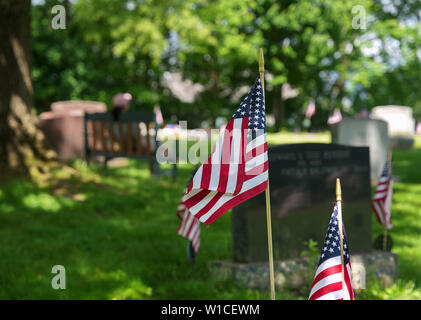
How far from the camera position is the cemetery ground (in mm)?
5633

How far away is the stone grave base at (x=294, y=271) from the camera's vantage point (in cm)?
582

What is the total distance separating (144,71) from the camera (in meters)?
35.3

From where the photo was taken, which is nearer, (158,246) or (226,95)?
(158,246)

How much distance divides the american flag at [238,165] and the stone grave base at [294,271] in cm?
214

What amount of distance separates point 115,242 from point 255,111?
163 inches

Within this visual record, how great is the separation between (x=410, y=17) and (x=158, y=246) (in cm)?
3998

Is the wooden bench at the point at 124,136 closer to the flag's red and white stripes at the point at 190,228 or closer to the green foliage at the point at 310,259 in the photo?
the flag's red and white stripes at the point at 190,228

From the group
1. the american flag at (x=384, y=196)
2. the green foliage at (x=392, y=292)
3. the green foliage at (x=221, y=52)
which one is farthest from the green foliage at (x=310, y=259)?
the green foliage at (x=221, y=52)

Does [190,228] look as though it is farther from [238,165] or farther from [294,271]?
[238,165]

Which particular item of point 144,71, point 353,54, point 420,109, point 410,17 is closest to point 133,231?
point 144,71

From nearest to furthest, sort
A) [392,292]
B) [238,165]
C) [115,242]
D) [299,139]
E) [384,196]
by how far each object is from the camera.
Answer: [238,165]
[392,292]
[384,196]
[115,242]
[299,139]

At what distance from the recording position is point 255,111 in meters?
3.85

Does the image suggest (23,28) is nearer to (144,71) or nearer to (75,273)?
(75,273)

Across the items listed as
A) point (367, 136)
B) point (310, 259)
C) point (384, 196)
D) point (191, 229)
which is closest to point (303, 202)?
point (310, 259)
